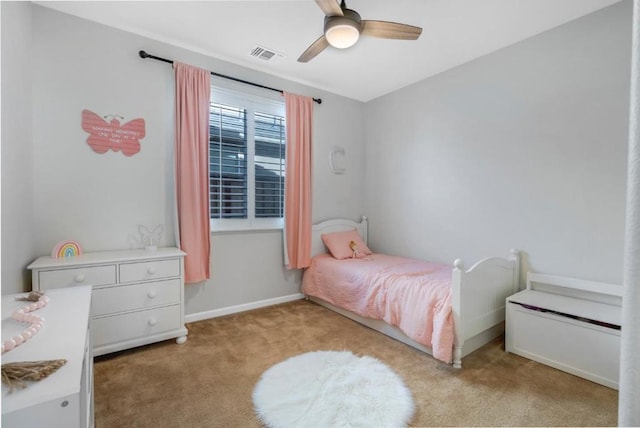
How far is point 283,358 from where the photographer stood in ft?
7.37

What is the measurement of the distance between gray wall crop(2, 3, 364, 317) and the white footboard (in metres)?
2.07

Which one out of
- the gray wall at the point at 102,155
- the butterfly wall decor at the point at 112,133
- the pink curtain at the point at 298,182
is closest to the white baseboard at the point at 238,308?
the gray wall at the point at 102,155

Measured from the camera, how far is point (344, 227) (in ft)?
12.9

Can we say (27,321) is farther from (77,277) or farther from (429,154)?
(429,154)

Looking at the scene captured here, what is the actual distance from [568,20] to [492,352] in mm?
2653

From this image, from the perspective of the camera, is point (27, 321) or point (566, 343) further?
point (566, 343)

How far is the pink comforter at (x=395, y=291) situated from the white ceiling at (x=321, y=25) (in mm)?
2046

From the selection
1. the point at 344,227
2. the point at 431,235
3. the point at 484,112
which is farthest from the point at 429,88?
the point at 344,227

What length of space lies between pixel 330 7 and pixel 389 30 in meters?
0.45

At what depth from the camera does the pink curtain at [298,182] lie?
132 inches

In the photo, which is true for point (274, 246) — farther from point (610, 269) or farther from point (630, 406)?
point (630, 406)

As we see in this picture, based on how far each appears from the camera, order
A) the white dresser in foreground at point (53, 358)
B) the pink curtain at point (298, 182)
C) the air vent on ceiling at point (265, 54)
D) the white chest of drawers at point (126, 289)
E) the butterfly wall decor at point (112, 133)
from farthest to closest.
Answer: the pink curtain at point (298, 182) < the air vent on ceiling at point (265, 54) < the butterfly wall decor at point (112, 133) < the white chest of drawers at point (126, 289) < the white dresser in foreground at point (53, 358)

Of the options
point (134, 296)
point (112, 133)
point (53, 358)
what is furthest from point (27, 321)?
point (112, 133)

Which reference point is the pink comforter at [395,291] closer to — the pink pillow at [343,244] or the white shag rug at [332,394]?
the pink pillow at [343,244]
